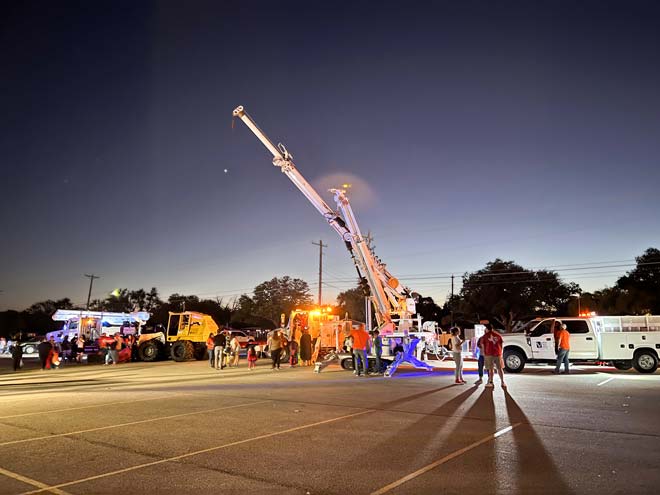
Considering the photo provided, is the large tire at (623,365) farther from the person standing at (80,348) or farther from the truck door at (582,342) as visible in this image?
the person standing at (80,348)

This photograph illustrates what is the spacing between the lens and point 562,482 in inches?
201

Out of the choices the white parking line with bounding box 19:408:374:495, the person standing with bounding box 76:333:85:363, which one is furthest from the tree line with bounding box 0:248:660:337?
the white parking line with bounding box 19:408:374:495

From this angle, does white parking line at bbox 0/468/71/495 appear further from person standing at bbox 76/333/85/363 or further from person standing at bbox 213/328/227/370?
person standing at bbox 76/333/85/363

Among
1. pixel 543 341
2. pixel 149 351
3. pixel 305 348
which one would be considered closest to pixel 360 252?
pixel 305 348

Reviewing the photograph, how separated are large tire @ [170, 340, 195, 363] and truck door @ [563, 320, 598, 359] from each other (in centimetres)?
1835

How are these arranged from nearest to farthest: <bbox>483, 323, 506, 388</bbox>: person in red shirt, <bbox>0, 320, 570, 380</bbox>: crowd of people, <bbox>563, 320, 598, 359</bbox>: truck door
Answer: <bbox>483, 323, 506, 388</bbox>: person in red shirt, <bbox>0, 320, 570, 380</bbox>: crowd of people, <bbox>563, 320, 598, 359</bbox>: truck door

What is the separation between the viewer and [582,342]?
1775 cm

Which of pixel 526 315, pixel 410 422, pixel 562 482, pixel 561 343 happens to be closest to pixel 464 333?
pixel 526 315

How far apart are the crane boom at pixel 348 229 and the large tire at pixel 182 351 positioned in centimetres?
1030

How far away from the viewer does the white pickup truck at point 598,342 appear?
55.9 ft

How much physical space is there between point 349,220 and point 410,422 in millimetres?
15035

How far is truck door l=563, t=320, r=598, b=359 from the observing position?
1761 centimetres

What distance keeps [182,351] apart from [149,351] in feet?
7.06

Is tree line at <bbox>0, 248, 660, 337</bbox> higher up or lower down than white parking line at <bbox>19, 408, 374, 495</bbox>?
higher up
